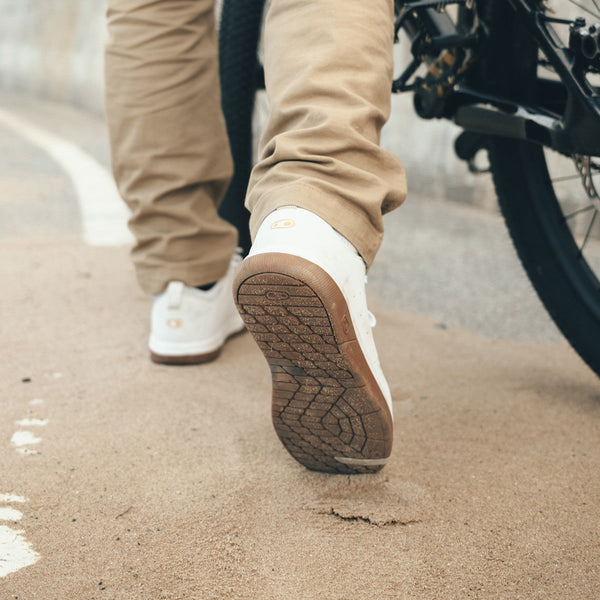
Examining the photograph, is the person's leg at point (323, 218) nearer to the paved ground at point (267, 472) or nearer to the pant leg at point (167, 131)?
the paved ground at point (267, 472)

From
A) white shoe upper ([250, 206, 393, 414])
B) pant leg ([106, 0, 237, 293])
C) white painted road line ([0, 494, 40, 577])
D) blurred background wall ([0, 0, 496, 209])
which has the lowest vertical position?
blurred background wall ([0, 0, 496, 209])

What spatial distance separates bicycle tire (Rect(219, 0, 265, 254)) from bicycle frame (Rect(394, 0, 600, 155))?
44 cm

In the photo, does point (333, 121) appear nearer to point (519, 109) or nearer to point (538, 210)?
point (519, 109)

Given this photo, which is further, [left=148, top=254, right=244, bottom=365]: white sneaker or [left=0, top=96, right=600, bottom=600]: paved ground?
[left=148, top=254, right=244, bottom=365]: white sneaker

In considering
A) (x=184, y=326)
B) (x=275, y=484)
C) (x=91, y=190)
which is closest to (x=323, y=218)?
(x=275, y=484)


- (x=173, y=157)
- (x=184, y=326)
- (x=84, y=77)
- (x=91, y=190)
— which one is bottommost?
(x=84, y=77)

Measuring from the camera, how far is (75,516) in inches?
33.3

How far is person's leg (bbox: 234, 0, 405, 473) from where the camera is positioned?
2.35 feet

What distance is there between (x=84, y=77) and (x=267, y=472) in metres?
5.54

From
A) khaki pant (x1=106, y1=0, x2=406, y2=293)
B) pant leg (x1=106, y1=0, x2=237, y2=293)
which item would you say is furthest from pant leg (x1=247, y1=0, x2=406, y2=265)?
pant leg (x1=106, y1=0, x2=237, y2=293)

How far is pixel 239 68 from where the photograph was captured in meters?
1.50

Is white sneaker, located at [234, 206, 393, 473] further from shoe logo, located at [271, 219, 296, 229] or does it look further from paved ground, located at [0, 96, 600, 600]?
paved ground, located at [0, 96, 600, 600]

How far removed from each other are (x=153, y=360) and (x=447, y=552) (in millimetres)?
710

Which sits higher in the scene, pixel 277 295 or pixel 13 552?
pixel 277 295
